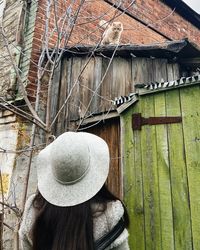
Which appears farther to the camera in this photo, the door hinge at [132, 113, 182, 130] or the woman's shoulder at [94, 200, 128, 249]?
the door hinge at [132, 113, 182, 130]

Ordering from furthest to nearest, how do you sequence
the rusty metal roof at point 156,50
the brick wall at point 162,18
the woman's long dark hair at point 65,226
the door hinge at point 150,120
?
Result: the brick wall at point 162,18
the rusty metal roof at point 156,50
the door hinge at point 150,120
the woman's long dark hair at point 65,226

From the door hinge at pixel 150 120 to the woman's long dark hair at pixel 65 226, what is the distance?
1620mm

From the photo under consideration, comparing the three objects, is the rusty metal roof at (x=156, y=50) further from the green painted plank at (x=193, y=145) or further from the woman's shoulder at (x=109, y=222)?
the woman's shoulder at (x=109, y=222)

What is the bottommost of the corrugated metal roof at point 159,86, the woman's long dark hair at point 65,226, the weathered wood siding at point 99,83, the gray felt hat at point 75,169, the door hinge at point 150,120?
the woman's long dark hair at point 65,226

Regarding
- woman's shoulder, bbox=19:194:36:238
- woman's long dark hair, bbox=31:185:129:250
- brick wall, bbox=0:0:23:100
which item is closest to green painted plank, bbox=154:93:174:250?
woman's long dark hair, bbox=31:185:129:250

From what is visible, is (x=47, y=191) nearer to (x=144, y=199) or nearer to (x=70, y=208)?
(x=70, y=208)

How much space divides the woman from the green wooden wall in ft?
4.63

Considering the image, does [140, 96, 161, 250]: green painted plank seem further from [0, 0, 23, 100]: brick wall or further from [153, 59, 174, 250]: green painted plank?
[0, 0, 23, 100]: brick wall

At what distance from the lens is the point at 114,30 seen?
539 centimetres

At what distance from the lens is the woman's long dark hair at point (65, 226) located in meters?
1.28

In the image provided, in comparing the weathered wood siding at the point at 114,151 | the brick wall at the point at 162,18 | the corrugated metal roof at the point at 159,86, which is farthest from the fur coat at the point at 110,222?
the brick wall at the point at 162,18

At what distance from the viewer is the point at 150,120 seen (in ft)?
10.1

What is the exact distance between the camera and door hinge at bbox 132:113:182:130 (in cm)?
289

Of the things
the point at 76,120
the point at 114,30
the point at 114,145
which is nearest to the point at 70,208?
the point at 114,145
